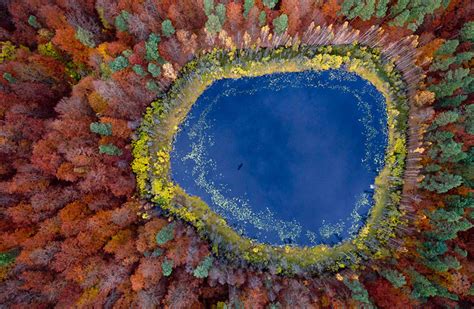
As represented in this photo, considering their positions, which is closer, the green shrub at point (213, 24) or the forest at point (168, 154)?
the forest at point (168, 154)

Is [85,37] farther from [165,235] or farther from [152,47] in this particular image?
[165,235]

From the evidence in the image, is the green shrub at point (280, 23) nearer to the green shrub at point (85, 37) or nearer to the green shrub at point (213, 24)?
the green shrub at point (213, 24)

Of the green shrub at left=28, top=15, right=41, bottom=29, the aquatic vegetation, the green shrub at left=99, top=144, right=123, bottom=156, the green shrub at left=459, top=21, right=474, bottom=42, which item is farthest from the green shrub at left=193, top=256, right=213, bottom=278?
the green shrub at left=459, top=21, right=474, bottom=42

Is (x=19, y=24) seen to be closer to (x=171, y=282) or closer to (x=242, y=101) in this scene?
(x=242, y=101)

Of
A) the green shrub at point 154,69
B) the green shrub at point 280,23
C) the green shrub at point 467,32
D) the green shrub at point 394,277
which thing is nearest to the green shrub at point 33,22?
the green shrub at point 154,69

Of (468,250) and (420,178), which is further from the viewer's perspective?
(420,178)

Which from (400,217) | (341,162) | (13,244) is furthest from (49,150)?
(400,217)

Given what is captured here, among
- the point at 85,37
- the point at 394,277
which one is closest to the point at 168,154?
the point at 85,37
